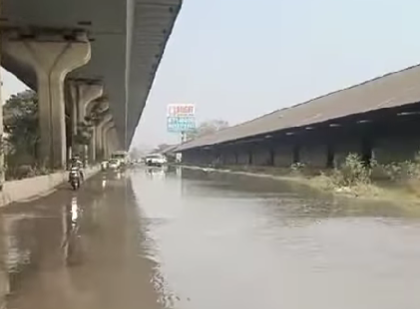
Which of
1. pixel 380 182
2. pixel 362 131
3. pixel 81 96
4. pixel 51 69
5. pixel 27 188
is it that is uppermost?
pixel 81 96

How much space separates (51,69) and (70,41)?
2.77m

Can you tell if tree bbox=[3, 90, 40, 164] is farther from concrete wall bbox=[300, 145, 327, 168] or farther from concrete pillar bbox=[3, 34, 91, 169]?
concrete wall bbox=[300, 145, 327, 168]

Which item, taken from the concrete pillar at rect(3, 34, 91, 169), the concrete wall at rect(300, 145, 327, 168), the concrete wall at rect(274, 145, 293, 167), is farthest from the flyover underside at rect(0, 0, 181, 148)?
the concrete wall at rect(274, 145, 293, 167)

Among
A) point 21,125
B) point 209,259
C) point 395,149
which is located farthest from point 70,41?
point 209,259

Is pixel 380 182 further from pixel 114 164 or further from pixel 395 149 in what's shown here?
pixel 114 164

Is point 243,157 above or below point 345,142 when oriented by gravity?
below

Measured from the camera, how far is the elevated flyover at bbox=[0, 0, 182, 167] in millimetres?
32125

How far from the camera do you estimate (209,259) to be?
10.8 meters

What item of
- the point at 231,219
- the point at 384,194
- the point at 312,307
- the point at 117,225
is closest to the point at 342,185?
the point at 384,194

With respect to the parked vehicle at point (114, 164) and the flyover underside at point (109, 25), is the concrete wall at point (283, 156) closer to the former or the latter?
the flyover underside at point (109, 25)

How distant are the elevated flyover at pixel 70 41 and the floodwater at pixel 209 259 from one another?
48.7 ft

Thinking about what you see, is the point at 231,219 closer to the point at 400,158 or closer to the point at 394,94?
the point at 400,158

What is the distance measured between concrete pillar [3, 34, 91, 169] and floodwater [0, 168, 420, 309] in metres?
21.6

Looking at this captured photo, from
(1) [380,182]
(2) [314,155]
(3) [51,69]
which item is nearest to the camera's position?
(1) [380,182]
